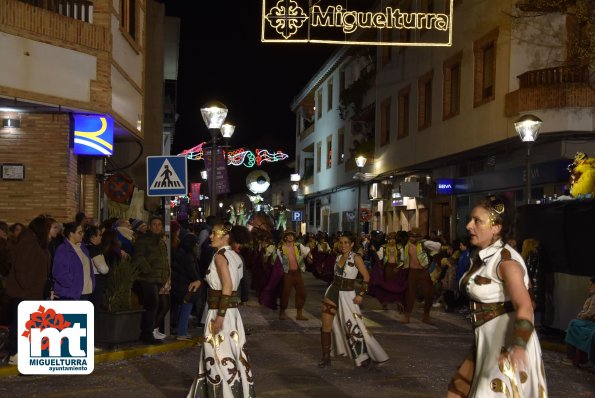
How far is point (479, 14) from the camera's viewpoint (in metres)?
25.2

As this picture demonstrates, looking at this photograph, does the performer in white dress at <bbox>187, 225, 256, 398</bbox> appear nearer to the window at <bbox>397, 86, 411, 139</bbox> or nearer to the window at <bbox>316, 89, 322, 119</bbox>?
the window at <bbox>397, 86, 411, 139</bbox>

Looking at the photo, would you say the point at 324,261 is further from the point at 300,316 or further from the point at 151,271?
the point at 151,271

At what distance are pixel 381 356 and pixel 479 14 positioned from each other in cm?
1703

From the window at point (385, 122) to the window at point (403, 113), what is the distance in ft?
6.78

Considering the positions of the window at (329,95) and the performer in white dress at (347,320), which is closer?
the performer in white dress at (347,320)

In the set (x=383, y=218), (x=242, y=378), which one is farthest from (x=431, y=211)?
(x=242, y=378)

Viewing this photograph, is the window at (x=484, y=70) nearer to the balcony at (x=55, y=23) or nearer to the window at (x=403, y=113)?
the window at (x=403, y=113)

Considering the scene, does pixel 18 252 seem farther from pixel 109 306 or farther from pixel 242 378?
pixel 242 378

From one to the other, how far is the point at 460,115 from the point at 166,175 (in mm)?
15747

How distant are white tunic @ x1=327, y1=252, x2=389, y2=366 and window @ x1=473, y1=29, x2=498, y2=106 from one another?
1476 centimetres

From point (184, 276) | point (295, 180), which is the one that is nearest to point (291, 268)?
point (184, 276)

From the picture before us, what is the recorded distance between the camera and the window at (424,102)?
101 ft

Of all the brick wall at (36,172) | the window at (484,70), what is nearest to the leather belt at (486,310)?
the brick wall at (36,172)

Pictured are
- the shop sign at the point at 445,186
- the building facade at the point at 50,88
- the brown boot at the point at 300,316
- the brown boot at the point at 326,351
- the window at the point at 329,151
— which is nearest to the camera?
the brown boot at the point at 326,351
